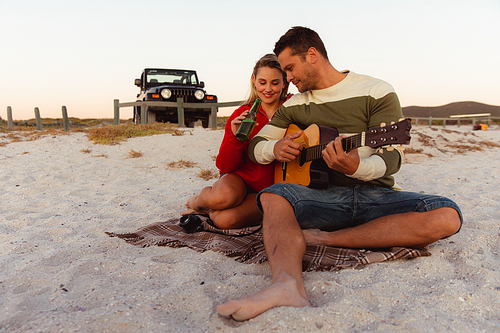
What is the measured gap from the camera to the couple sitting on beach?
1678 mm

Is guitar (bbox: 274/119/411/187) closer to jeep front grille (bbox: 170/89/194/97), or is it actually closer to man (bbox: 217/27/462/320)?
man (bbox: 217/27/462/320)

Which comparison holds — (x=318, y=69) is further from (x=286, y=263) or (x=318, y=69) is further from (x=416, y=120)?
(x=416, y=120)

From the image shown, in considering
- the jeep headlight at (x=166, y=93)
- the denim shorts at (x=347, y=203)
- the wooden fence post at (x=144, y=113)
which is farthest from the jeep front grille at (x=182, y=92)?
the denim shorts at (x=347, y=203)

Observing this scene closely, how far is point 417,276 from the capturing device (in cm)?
170

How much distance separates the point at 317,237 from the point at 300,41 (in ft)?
4.52

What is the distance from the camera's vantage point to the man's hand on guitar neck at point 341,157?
180 cm

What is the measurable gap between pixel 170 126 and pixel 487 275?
29.5 ft

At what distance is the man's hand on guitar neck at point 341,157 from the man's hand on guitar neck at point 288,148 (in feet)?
1.10

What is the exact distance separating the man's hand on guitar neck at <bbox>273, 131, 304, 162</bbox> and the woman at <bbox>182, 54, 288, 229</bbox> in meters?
0.38

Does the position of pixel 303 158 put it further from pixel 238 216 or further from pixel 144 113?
pixel 144 113

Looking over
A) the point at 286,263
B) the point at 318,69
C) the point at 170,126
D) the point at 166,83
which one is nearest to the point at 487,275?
the point at 286,263

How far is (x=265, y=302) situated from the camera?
131 cm

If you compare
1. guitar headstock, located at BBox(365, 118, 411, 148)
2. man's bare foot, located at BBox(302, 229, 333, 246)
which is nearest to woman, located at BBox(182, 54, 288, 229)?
man's bare foot, located at BBox(302, 229, 333, 246)

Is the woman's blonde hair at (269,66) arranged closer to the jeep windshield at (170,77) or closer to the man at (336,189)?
the man at (336,189)
